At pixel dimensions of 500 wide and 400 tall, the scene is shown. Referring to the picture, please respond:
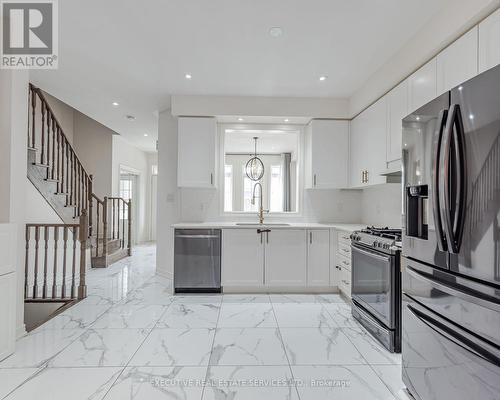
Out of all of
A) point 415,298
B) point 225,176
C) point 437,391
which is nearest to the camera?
point 437,391

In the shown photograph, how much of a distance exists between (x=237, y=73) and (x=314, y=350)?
9.46 feet

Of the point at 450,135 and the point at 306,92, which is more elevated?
the point at 306,92

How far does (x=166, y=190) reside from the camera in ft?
14.5

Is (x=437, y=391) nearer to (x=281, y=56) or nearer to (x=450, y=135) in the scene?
(x=450, y=135)

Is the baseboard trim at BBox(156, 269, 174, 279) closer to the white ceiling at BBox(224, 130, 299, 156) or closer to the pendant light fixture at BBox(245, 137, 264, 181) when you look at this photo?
the pendant light fixture at BBox(245, 137, 264, 181)

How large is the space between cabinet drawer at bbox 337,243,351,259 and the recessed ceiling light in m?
2.32

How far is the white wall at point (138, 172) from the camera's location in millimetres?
6566

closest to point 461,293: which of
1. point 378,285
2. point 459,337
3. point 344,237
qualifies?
point 459,337

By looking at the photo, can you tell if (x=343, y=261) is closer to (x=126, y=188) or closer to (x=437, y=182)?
(x=437, y=182)

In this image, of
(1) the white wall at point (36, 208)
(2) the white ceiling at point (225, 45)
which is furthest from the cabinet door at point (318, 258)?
(1) the white wall at point (36, 208)

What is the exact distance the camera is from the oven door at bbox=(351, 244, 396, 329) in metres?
2.17

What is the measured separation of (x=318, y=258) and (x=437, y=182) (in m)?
2.43

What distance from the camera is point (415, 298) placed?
1576 mm

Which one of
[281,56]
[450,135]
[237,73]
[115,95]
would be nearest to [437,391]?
[450,135]
